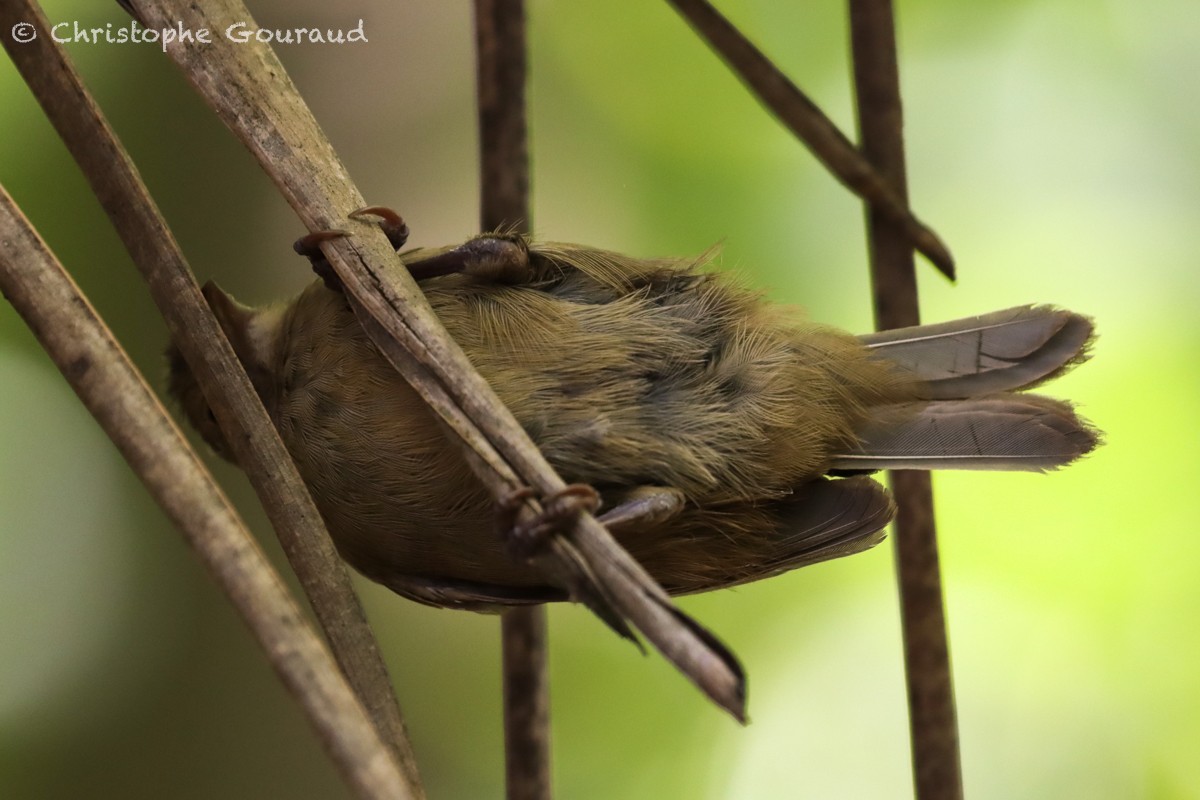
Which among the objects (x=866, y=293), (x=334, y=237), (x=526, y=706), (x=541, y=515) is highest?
(x=866, y=293)

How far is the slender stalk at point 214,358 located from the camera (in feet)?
3.12

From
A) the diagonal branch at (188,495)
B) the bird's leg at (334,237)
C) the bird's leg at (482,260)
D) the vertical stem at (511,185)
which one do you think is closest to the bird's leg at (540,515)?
the diagonal branch at (188,495)

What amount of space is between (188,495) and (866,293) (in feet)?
5.07

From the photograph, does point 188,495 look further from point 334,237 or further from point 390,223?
point 390,223

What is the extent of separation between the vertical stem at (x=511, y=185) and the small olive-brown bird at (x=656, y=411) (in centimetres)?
27

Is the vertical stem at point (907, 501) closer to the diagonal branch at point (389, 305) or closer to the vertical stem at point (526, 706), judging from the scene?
the vertical stem at point (526, 706)

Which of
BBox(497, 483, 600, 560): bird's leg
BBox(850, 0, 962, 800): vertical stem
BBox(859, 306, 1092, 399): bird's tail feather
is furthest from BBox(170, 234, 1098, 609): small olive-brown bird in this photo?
BBox(497, 483, 600, 560): bird's leg

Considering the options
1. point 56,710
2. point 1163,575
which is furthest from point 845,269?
point 56,710

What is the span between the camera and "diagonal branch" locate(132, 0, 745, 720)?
0.74 metres

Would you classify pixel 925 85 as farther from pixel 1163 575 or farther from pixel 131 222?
pixel 131 222

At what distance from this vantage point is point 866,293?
2.00m

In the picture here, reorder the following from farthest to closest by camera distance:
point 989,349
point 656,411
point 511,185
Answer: point 511,185, point 989,349, point 656,411

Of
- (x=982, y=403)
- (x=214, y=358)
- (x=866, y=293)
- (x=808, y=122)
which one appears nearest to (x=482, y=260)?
(x=214, y=358)

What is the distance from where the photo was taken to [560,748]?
2.01m
